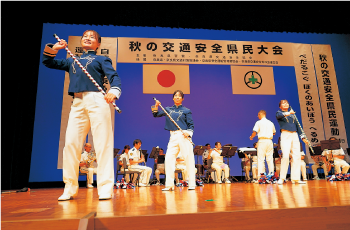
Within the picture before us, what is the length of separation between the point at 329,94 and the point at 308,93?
2.37ft

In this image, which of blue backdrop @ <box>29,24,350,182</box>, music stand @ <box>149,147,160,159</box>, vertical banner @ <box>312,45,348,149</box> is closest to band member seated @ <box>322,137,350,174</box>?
vertical banner @ <box>312,45,348,149</box>

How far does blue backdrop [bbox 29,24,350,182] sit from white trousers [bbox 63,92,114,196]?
562 centimetres

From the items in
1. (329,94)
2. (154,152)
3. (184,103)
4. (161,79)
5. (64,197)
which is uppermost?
(161,79)

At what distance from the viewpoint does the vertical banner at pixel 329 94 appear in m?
8.46

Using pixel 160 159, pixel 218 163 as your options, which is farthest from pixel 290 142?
pixel 160 159

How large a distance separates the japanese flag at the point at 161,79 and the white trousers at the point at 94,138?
577cm

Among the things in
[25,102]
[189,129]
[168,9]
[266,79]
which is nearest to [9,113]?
[25,102]

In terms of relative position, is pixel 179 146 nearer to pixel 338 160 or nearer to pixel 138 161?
pixel 138 161

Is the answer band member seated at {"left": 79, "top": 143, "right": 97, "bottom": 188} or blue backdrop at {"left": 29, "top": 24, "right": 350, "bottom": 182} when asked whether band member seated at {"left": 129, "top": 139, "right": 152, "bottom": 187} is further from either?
blue backdrop at {"left": 29, "top": 24, "right": 350, "bottom": 182}

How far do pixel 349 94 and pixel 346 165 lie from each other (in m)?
2.83

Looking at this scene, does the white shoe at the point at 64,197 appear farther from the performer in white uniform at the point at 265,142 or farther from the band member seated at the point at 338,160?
the band member seated at the point at 338,160

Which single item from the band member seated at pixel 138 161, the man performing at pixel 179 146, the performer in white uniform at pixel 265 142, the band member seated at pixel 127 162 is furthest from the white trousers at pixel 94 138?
the performer in white uniform at pixel 265 142

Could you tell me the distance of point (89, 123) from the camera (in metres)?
2.61

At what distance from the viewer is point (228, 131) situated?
27.9ft
